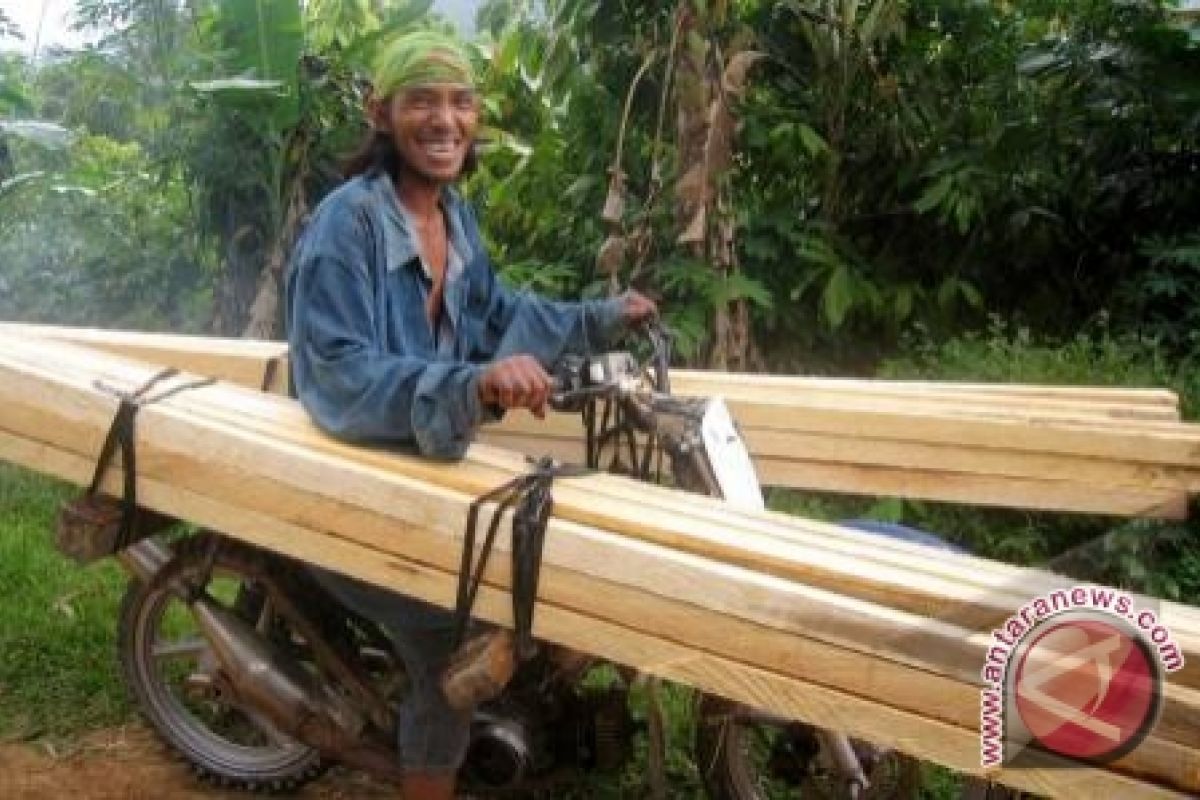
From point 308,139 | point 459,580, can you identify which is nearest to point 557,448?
point 459,580

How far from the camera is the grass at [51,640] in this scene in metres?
3.63

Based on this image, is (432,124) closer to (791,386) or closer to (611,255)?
(791,386)

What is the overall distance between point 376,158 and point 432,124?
0.18 meters

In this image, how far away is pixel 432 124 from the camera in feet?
8.93

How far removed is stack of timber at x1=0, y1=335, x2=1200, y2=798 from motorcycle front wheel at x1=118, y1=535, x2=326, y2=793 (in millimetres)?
493

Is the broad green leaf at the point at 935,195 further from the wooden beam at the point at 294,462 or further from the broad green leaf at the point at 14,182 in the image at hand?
the broad green leaf at the point at 14,182

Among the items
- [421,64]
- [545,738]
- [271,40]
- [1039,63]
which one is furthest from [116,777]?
[1039,63]

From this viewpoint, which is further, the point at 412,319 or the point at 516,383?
the point at 412,319

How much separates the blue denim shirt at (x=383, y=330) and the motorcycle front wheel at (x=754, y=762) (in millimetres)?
887

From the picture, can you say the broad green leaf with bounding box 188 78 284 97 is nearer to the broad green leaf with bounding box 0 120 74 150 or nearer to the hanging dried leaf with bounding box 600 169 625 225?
the broad green leaf with bounding box 0 120 74 150

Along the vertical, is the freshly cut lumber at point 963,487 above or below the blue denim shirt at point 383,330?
below

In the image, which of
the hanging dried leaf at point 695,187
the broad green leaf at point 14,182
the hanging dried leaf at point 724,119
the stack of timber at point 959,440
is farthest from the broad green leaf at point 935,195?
the broad green leaf at point 14,182

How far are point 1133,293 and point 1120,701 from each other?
3.60m

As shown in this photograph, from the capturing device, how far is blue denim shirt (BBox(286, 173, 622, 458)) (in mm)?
2416
